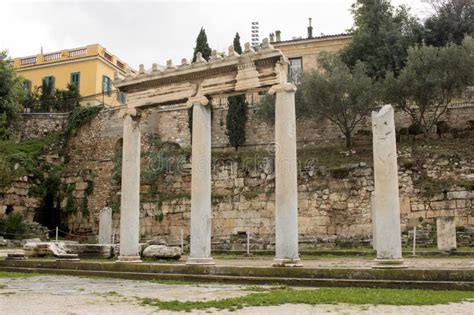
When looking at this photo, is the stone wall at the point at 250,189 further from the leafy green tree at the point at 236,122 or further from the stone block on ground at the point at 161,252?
the stone block on ground at the point at 161,252

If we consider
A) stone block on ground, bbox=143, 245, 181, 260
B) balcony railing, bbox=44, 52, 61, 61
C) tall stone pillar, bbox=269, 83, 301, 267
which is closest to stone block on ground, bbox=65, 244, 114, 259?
stone block on ground, bbox=143, 245, 181, 260

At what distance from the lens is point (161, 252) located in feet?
62.1

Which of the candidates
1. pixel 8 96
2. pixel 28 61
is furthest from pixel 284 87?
pixel 28 61

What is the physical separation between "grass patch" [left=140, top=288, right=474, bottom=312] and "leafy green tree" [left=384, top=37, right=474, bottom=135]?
871 inches

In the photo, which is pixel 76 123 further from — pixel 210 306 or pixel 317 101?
pixel 210 306

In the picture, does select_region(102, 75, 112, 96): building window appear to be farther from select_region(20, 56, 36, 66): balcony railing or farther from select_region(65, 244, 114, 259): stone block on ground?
select_region(65, 244, 114, 259): stone block on ground

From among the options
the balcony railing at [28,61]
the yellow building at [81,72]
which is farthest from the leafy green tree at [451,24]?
the balcony railing at [28,61]

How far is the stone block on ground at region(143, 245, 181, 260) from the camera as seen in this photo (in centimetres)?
1888

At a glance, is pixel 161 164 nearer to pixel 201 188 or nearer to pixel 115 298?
pixel 201 188

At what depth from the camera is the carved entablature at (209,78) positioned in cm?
1548

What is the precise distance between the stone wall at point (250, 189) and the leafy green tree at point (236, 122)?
669mm

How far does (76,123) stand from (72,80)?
7.88 meters

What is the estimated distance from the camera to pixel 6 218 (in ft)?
109

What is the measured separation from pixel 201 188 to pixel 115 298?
250 inches
